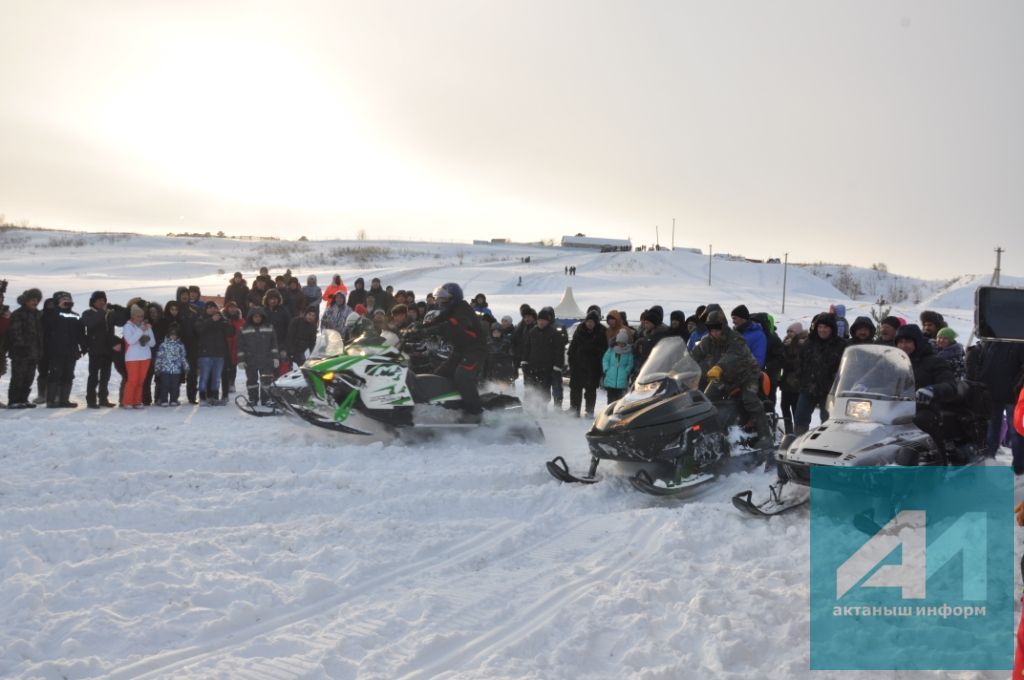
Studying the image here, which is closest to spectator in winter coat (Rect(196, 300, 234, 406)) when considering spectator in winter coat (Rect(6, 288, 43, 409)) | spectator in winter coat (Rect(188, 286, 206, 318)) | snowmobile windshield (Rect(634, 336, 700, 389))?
spectator in winter coat (Rect(188, 286, 206, 318))

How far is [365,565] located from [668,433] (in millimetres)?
2979

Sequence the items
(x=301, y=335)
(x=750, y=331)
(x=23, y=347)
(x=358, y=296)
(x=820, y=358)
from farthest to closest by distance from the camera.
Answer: (x=358, y=296) → (x=301, y=335) → (x=23, y=347) → (x=750, y=331) → (x=820, y=358)

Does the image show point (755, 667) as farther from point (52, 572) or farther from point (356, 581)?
point (52, 572)

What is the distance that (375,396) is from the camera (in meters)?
8.69

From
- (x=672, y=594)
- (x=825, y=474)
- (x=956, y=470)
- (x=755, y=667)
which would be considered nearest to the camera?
(x=755, y=667)

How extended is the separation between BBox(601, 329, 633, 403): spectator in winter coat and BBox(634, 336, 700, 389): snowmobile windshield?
358 centimetres

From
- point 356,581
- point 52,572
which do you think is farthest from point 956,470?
point 52,572

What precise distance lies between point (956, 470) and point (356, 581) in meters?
4.72

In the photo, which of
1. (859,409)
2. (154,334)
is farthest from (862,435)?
(154,334)

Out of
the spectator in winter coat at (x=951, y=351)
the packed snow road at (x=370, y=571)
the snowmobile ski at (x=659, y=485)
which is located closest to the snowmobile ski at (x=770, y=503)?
the packed snow road at (x=370, y=571)

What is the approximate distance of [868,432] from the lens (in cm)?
621

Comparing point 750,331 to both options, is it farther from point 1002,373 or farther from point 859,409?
point 859,409

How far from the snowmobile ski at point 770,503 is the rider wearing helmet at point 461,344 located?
355cm

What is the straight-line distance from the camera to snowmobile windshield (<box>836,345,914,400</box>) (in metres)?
6.50
